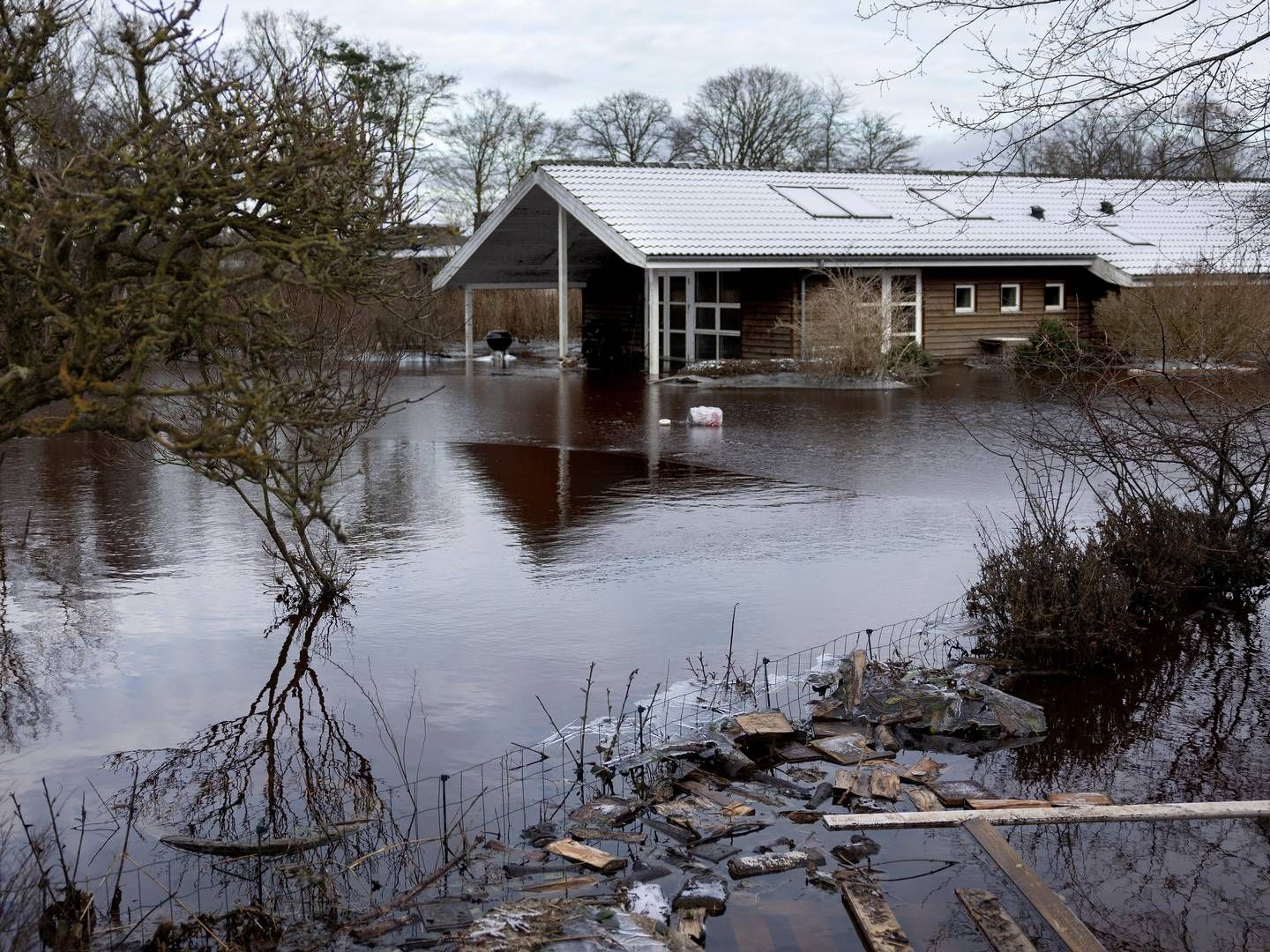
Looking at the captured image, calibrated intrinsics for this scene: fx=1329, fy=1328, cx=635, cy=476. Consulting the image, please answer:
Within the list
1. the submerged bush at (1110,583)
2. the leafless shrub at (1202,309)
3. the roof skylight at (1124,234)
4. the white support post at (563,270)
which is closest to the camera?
the submerged bush at (1110,583)

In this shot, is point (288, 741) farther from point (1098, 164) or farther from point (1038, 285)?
point (1038, 285)

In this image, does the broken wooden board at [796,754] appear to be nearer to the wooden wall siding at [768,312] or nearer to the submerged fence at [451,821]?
the submerged fence at [451,821]

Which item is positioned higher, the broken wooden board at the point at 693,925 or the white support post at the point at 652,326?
the white support post at the point at 652,326

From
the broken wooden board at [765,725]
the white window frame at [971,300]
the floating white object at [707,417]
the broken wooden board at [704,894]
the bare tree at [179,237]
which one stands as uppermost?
the white window frame at [971,300]

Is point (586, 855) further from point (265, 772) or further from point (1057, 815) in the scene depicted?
point (1057, 815)

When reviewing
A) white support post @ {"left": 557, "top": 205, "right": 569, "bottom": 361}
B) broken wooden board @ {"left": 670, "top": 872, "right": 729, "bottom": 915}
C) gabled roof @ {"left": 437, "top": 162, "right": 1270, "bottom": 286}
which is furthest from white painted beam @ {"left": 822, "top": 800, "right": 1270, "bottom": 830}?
white support post @ {"left": 557, "top": 205, "right": 569, "bottom": 361}

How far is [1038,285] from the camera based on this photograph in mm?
29875

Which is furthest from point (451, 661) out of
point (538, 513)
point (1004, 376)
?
point (1004, 376)

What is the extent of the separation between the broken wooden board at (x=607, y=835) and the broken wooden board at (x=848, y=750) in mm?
1345

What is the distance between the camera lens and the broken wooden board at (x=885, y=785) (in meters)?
6.41

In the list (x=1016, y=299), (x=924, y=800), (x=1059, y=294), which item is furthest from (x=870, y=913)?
(x=1059, y=294)

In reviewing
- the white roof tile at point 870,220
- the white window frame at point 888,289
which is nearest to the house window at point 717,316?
the white roof tile at point 870,220

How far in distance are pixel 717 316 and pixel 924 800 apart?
2294cm

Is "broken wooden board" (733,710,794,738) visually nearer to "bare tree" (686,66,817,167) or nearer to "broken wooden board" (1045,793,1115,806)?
"broken wooden board" (1045,793,1115,806)
